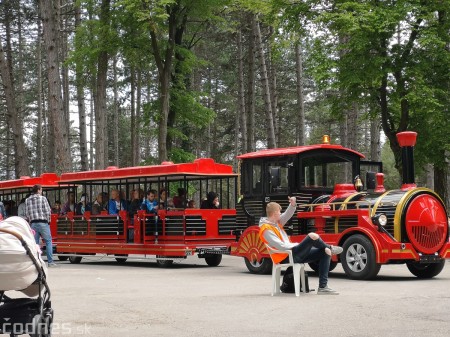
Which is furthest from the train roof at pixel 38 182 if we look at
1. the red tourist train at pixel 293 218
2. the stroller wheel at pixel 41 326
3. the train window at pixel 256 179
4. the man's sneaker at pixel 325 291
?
the stroller wheel at pixel 41 326

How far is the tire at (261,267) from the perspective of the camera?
16703 mm

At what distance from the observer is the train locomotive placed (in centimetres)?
1465

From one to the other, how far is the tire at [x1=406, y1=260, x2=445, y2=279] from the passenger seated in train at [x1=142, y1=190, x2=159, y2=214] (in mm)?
7410

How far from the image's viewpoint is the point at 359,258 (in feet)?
48.8

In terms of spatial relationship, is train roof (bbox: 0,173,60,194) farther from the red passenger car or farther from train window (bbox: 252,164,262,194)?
train window (bbox: 252,164,262,194)

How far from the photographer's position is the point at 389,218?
14.8m

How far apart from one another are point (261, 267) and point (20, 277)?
1038 cm

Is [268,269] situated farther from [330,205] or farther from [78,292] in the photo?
[78,292]

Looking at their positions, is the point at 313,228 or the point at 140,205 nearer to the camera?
the point at 313,228

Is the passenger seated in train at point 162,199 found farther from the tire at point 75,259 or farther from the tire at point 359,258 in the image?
the tire at point 359,258

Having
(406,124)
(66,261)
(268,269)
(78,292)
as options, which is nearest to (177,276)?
(268,269)

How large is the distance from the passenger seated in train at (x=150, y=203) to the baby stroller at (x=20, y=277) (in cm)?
1369

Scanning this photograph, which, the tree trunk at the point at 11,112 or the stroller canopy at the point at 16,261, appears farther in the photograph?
the tree trunk at the point at 11,112

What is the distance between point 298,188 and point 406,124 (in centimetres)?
907
